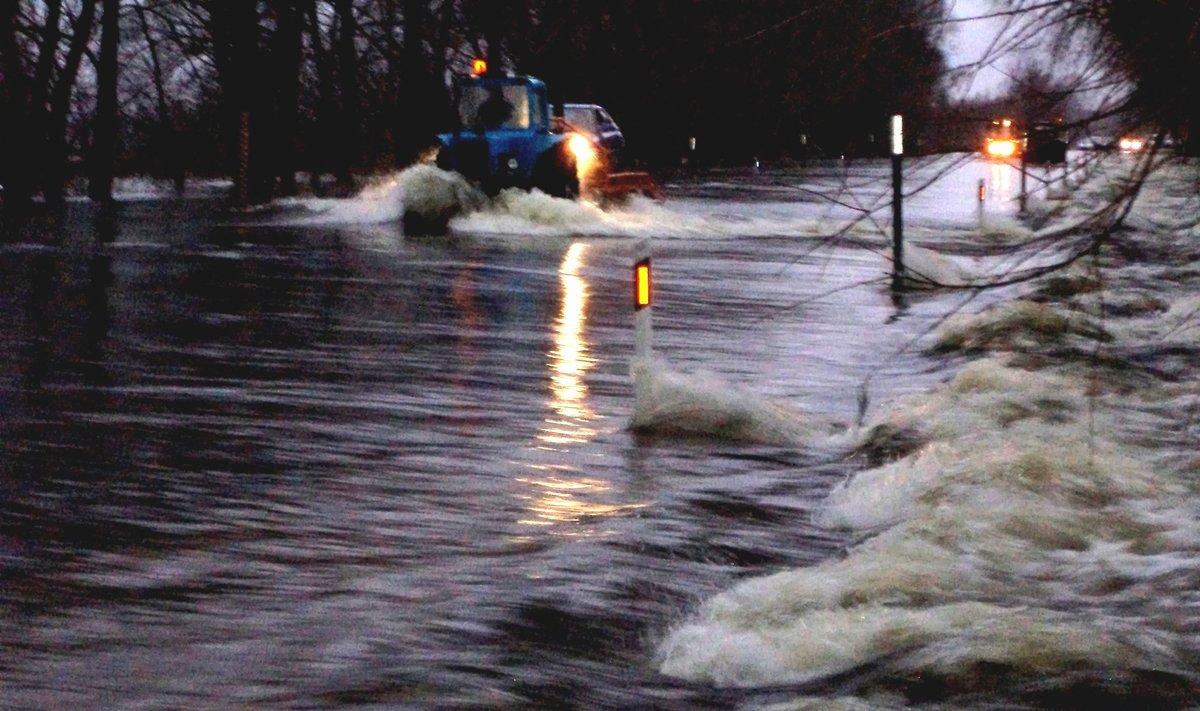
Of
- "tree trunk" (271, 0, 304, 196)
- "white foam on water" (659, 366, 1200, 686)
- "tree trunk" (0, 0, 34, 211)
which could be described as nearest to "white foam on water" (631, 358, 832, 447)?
"white foam on water" (659, 366, 1200, 686)

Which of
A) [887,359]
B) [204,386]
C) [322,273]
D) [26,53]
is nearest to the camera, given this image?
[204,386]

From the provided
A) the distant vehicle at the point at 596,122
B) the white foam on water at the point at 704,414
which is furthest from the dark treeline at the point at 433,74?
the distant vehicle at the point at 596,122

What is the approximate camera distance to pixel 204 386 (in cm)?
1234

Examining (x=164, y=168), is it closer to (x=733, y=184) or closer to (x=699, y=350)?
(x=733, y=184)

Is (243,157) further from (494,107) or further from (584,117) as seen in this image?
(494,107)

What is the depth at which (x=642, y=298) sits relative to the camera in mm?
11016

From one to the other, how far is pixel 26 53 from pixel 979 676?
4256 centimetres

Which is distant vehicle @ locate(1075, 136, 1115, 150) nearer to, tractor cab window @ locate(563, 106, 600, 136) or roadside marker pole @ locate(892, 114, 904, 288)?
roadside marker pole @ locate(892, 114, 904, 288)

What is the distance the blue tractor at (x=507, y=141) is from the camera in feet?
105

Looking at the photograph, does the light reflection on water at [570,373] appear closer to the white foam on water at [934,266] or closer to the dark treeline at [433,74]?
the dark treeline at [433,74]

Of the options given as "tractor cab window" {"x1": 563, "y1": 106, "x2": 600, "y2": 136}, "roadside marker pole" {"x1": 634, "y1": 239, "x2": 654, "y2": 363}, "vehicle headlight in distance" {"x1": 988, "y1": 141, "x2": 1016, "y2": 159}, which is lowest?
"roadside marker pole" {"x1": 634, "y1": 239, "x2": 654, "y2": 363}

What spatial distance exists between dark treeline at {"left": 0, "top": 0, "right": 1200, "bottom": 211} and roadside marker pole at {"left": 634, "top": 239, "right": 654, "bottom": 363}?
0.80 meters

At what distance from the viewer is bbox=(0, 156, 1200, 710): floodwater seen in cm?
618

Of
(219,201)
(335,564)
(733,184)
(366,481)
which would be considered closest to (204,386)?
(366,481)
